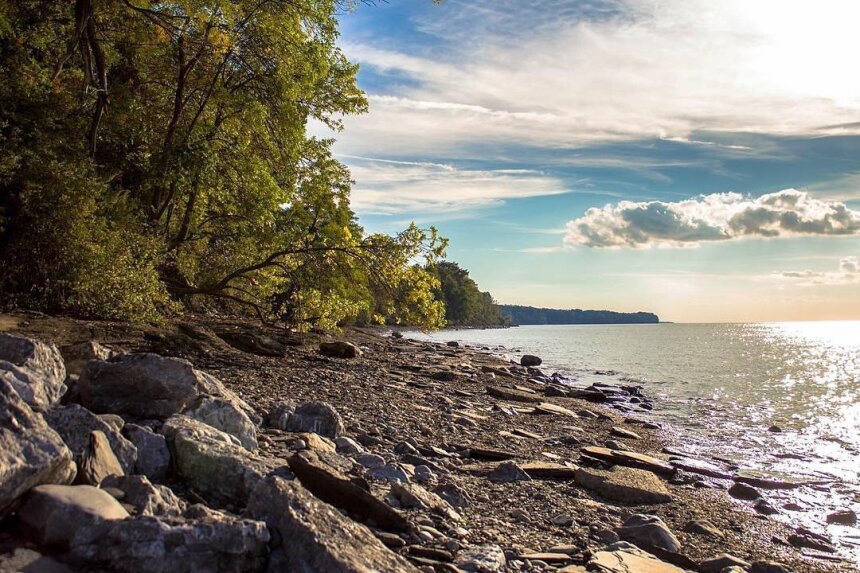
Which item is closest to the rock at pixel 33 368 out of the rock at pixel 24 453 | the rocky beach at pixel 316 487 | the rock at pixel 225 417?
the rocky beach at pixel 316 487

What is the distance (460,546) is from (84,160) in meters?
15.1

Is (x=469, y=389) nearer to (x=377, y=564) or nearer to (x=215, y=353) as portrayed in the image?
(x=215, y=353)

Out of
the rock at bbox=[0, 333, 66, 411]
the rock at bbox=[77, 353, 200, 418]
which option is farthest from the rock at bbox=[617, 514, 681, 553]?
the rock at bbox=[0, 333, 66, 411]

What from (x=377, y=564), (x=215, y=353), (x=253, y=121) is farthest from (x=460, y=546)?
(x=253, y=121)

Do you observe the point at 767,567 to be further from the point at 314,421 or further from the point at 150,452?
the point at 150,452

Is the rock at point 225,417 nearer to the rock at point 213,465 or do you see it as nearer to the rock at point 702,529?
the rock at point 213,465

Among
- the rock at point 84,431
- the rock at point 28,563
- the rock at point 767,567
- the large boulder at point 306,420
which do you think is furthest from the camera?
the large boulder at point 306,420

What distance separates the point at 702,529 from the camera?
836 cm

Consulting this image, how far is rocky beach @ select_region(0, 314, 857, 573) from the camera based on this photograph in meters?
4.04

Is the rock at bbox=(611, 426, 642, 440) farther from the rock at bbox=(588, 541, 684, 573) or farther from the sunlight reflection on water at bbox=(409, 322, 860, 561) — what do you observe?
the rock at bbox=(588, 541, 684, 573)

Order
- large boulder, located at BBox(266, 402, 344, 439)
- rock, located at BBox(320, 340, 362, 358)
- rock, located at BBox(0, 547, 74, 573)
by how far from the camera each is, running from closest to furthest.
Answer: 1. rock, located at BBox(0, 547, 74, 573)
2. large boulder, located at BBox(266, 402, 344, 439)
3. rock, located at BBox(320, 340, 362, 358)

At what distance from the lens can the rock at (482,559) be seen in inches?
205

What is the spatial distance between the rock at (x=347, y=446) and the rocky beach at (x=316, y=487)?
3 cm

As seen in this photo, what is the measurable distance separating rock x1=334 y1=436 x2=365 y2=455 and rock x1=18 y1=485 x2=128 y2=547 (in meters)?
3.97
